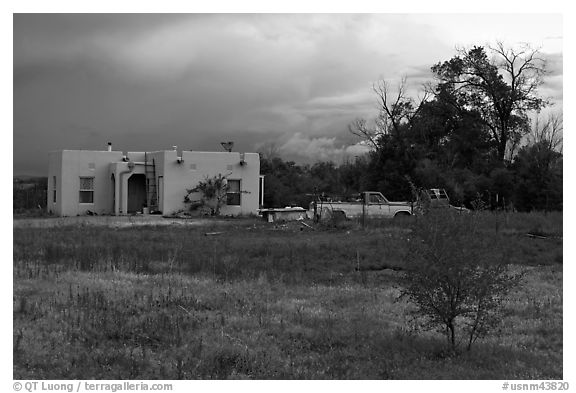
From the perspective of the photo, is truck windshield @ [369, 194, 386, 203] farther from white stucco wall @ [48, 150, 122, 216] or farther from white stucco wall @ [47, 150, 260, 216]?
white stucco wall @ [48, 150, 122, 216]

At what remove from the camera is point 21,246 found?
49.9ft

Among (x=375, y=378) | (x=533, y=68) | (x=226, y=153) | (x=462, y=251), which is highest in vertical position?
(x=533, y=68)

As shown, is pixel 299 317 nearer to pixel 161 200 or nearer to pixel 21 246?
pixel 21 246

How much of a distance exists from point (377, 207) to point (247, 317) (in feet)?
57.8

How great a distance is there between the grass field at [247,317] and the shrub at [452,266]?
0.39m

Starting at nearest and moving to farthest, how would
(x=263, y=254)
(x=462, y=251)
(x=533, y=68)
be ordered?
1. (x=462, y=251)
2. (x=263, y=254)
3. (x=533, y=68)

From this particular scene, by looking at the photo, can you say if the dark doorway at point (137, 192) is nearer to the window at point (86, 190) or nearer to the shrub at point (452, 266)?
the window at point (86, 190)

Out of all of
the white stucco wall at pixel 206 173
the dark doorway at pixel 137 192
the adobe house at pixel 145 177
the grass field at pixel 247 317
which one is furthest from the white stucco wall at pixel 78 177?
the grass field at pixel 247 317

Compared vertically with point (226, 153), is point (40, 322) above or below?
below

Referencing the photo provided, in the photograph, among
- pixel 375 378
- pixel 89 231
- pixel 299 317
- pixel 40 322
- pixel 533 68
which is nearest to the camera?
pixel 375 378

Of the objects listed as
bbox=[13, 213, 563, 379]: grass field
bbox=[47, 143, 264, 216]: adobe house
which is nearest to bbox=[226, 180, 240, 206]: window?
bbox=[47, 143, 264, 216]: adobe house

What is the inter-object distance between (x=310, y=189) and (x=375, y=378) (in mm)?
36937

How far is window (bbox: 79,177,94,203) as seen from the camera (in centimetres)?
3022

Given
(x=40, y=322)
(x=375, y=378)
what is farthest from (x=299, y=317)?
(x=40, y=322)
